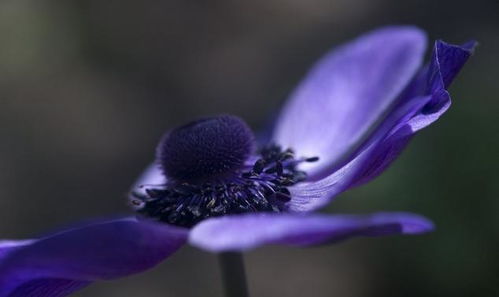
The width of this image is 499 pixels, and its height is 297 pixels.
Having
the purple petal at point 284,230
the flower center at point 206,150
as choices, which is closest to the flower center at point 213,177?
the flower center at point 206,150

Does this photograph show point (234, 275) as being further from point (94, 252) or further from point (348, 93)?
point (348, 93)

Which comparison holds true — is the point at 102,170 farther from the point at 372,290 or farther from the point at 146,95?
the point at 372,290

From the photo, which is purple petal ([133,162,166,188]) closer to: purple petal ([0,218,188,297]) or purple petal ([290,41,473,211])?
purple petal ([290,41,473,211])

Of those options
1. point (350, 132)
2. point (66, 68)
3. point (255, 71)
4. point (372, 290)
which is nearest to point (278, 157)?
point (350, 132)

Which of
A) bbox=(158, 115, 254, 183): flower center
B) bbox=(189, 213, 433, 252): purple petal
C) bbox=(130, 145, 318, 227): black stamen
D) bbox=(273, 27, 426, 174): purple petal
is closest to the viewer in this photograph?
bbox=(189, 213, 433, 252): purple petal

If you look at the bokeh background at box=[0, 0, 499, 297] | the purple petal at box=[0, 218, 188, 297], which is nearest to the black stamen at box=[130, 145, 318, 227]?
the purple petal at box=[0, 218, 188, 297]

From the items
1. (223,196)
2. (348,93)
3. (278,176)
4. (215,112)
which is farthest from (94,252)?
(215,112)
